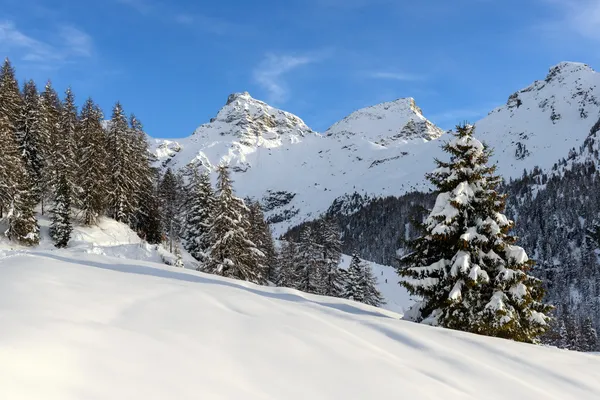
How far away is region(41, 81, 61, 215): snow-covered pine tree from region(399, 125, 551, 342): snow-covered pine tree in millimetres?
32810

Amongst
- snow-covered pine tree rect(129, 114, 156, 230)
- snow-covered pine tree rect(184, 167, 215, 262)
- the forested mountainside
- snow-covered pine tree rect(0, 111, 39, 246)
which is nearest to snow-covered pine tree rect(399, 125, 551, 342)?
snow-covered pine tree rect(184, 167, 215, 262)

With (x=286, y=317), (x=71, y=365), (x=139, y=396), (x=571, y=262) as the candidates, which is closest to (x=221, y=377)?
(x=139, y=396)

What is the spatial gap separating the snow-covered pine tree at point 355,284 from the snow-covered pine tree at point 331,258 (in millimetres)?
1807

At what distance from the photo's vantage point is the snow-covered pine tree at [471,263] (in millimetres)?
13595

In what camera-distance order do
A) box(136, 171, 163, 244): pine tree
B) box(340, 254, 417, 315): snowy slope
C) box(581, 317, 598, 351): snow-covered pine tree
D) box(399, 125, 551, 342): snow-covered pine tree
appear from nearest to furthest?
box(399, 125, 551, 342): snow-covered pine tree → box(136, 171, 163, 244): pine tree → box(340, 254, 417, 315): snowy slope → box(581, 317, 598, 351): snow-covered pine tree

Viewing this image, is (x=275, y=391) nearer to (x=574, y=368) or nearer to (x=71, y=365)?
(x=71, y=365)

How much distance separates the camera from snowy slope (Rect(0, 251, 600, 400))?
4.81m

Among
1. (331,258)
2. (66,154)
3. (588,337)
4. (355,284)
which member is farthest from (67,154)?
(588,337)

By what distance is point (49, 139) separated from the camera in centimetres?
4038

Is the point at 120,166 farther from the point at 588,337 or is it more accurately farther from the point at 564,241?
the point at 564,241

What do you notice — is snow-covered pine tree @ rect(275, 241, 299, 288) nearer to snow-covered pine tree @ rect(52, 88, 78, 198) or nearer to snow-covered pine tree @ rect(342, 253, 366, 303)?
snow-covered pine tree @ rect(342, 253, 366, 303)

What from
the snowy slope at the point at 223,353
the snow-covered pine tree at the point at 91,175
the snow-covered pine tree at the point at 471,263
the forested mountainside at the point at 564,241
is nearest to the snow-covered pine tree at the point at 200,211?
the snow-covered pine tree at the point at 91,175

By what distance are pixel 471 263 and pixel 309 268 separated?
2955 cm

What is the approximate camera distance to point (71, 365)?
478 cm
